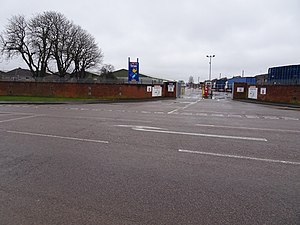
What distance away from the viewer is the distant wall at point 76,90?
2928cm

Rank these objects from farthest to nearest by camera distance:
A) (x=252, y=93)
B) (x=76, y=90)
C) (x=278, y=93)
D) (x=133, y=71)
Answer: (x=133, y=71) < (x=76, y=90) < (x=252, y=93) < (x=278, y=93)

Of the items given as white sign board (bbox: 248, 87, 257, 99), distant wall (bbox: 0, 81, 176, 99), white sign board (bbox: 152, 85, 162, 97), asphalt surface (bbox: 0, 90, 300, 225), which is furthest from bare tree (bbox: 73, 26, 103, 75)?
asphalt surface (bbox: 0, 90, 300, 225)

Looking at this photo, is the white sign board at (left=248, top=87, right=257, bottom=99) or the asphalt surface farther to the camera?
the white sign board at (left=248, top=87, right=257, bottom=99)

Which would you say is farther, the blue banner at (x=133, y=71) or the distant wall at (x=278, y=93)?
the blue banner at (x=133, y=71)

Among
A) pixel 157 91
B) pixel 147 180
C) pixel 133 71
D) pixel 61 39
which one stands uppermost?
pixel 61 39

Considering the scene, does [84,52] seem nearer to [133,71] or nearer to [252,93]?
[133,71]

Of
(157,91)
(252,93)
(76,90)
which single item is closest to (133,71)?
(157,91)

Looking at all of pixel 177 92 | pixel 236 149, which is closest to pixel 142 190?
pixel 236 149

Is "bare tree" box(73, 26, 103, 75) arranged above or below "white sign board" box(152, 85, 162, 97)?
above

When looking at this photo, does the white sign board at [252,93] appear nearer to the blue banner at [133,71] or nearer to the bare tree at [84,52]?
the blue banner at [133,71]

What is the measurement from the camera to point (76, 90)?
99.6 feet

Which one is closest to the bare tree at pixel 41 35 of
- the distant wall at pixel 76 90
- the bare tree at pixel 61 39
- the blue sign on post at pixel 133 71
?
the bare tree at pixel 61 39

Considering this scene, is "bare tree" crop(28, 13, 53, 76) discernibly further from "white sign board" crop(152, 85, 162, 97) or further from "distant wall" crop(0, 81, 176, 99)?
"white sign board" crop(152, 85, 162, 97)

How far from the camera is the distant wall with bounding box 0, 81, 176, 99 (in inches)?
1153
